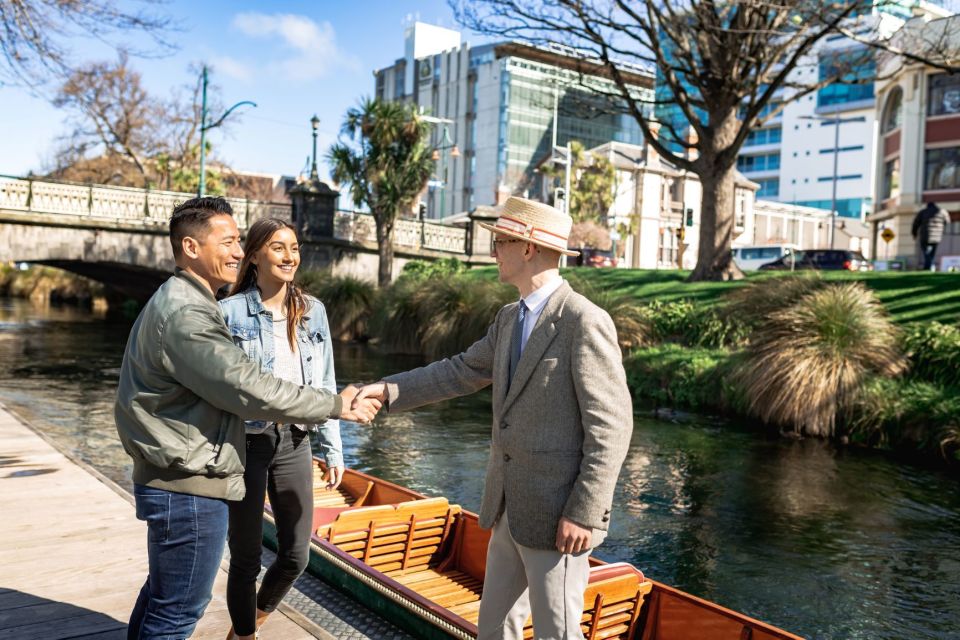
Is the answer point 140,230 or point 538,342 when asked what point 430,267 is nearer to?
point 140,230

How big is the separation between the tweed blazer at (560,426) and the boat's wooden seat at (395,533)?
99.8 inches

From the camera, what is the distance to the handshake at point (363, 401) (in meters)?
3.54

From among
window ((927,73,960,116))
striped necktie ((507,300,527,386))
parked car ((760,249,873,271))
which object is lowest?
striped necktie ((507,300,527,386))

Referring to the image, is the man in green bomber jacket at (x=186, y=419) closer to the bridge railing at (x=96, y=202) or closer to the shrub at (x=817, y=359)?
the shrub at (x=817, y=359)

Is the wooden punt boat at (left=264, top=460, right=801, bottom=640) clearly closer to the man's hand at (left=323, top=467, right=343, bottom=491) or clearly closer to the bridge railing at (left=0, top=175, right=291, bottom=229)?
the man's hand at (left=323, top=467, right=343, bottom=491)

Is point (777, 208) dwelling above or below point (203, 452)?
above

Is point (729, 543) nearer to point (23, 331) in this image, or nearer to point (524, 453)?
point (524, 453)

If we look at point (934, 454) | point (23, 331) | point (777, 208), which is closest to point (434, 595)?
point (934, 454)

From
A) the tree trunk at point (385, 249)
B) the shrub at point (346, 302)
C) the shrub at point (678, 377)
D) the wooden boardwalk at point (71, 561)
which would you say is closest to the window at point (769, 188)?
the tree trunk at point (385, 249)

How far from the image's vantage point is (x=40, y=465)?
24.9 ft

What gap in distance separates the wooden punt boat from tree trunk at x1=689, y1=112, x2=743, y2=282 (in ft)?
51.1

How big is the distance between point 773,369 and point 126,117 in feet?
121

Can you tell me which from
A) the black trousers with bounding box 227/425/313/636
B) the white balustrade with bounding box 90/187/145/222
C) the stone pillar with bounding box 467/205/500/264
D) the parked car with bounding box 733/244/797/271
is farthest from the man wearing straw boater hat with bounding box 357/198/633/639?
the parked car with bounding box 733/244/797/271

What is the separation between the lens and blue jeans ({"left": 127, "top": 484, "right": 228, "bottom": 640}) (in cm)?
294
